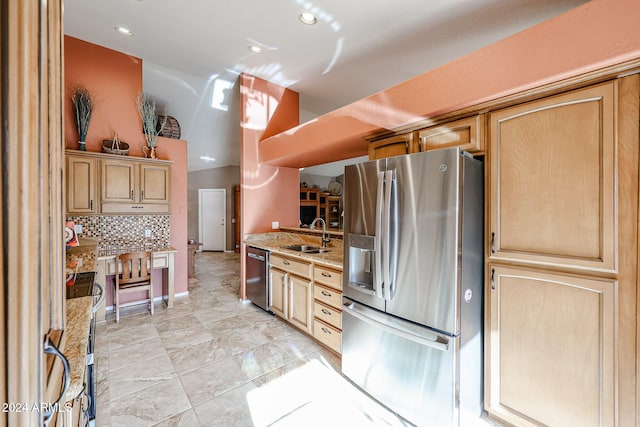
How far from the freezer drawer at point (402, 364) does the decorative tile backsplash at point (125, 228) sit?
122 inches

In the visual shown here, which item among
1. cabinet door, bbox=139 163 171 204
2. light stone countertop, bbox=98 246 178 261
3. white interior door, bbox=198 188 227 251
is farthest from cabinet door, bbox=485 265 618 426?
white interior door, bbox=198 188 227 251

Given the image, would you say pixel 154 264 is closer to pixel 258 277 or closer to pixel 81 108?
pixel 258 277

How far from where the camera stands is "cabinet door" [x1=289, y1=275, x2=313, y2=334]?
2831 millimetres

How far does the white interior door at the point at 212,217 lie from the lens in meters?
8.56

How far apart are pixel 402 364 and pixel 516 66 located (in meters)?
1.92

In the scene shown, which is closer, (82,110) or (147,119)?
(82,110)

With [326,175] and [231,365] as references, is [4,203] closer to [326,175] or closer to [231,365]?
[231,365]

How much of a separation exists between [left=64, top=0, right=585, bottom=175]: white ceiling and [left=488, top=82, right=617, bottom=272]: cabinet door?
1379 mm

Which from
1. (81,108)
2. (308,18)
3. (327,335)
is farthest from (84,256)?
(308,18)

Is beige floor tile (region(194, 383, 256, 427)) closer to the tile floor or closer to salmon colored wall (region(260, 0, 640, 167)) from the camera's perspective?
the tile floor

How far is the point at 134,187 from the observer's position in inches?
141

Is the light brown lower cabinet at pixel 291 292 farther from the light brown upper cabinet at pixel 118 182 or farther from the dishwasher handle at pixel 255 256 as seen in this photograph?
the light brown upper cabinet at pixel 118 182

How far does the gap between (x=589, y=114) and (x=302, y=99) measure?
12.6 ft


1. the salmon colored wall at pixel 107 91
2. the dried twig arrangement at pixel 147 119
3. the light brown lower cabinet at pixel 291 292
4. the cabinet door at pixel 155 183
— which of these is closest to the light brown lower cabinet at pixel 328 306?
the light brown lower cabinet at pixel 291 292
